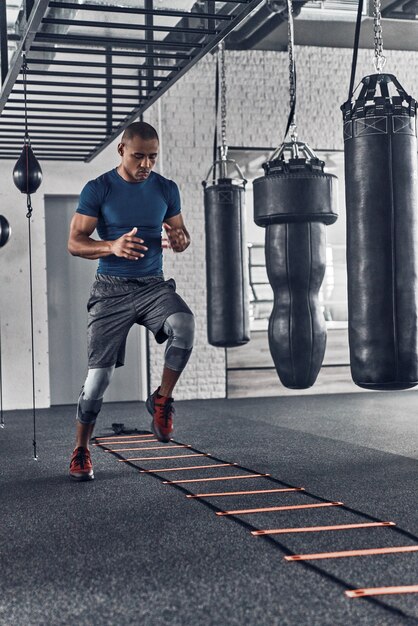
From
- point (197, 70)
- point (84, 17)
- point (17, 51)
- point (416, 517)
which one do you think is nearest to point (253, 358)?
point (197, 70)

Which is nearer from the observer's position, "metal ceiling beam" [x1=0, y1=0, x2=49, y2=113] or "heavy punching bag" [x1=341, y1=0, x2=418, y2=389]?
"heavy punching bag" [x1=341, y1=0, x2=418, y2=389]

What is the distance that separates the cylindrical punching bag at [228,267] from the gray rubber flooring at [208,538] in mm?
955

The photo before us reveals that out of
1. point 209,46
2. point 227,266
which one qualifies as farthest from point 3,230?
point 209,46

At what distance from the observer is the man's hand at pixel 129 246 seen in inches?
138

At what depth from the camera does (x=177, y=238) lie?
3.85 m

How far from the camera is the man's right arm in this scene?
3498 mm

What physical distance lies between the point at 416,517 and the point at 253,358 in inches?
226

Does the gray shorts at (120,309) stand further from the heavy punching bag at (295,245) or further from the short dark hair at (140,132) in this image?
the heavy punching bag at (295,245)

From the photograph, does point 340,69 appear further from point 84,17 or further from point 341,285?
point 84,17

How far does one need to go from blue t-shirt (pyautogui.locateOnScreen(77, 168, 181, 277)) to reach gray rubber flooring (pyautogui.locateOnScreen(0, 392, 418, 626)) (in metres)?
1.04

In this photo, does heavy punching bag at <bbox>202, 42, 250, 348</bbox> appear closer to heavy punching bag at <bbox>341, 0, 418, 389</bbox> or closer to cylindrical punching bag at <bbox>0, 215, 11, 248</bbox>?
cylindrical punching bag at <bbox>0, 215, 11, 248</bbox>

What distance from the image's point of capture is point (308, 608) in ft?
6.95

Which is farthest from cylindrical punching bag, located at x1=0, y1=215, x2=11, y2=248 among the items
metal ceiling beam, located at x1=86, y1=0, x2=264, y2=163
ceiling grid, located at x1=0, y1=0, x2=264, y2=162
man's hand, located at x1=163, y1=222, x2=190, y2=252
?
man's hand, located at x1=163, y1=222, x2=190, y2=252

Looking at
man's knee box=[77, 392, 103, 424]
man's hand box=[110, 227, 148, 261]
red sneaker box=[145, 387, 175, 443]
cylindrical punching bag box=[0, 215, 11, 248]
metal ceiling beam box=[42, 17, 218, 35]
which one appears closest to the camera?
man's hand box=[110, 227, 148, 261]
